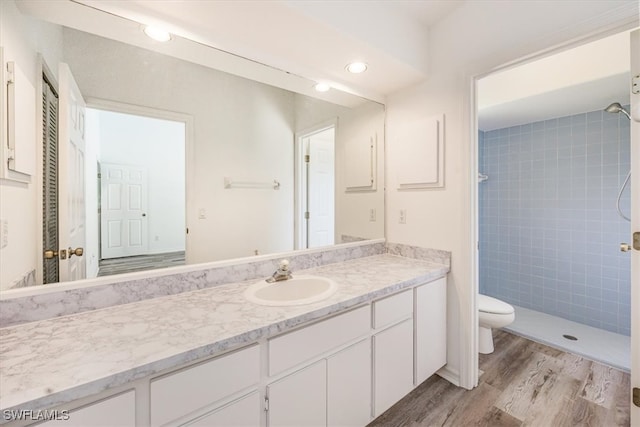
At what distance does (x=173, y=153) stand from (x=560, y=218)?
3.52 meters

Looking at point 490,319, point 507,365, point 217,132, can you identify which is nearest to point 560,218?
point 490,319

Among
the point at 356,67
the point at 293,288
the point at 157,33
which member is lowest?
the point at 293,288

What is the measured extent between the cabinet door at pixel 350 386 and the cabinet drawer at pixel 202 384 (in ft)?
1.29

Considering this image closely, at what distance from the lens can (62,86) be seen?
1.06 metres

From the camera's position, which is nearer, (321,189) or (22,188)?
(22,188)

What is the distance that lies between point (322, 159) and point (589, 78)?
2.01 metres

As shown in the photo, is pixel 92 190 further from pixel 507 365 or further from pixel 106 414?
pixel 507 365

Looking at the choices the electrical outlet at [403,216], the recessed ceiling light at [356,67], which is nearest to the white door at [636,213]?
the electrical outlet at [403,216]

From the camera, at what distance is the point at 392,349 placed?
1484 millimetres

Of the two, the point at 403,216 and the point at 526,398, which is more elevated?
the point at 403,216

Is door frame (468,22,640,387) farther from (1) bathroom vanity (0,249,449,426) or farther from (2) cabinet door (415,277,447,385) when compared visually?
(1) bathroom vanity (0,249,449,426)

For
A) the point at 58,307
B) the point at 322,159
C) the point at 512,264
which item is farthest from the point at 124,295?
the point at 512,264

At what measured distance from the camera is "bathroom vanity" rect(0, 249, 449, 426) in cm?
70

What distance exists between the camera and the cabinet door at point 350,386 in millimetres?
1204
